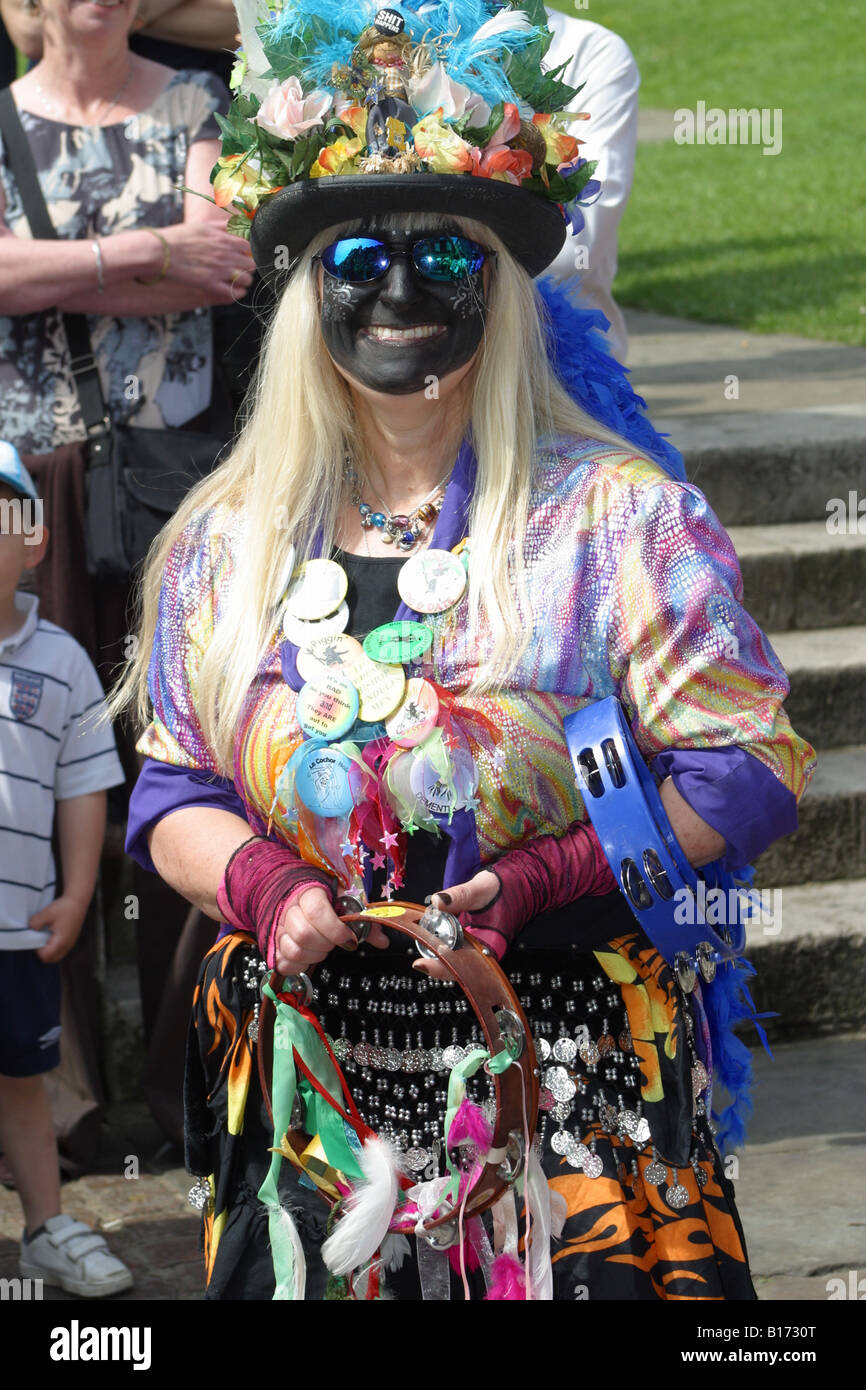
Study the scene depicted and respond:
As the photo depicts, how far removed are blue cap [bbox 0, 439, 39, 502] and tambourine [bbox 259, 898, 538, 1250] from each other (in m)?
1.54

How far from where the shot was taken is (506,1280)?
221cm

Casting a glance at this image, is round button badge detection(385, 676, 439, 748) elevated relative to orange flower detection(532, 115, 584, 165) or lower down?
lower down

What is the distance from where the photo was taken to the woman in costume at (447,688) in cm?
220

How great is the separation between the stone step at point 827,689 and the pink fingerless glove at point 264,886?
9.14 feet

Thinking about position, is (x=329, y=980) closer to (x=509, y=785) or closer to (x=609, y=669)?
(x=509, y=785)

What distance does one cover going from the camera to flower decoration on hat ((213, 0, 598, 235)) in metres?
2.24

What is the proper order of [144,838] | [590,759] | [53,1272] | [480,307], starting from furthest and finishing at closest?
[53,1272] → [144,838] → [480,307] → [590,759]

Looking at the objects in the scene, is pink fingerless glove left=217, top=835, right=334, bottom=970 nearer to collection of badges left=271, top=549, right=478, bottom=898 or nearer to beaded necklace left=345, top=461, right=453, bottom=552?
collection of badges left=271, top=549, right=478, bottom=898

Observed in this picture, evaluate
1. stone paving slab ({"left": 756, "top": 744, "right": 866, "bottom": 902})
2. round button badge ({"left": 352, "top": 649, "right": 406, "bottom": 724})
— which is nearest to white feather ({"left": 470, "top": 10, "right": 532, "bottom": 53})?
round button badge ({"left": 352, "top": 649, "right": 406, "bottom": 724})

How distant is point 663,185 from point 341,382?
11.6 m

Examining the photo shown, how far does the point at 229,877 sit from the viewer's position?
2.27 meters

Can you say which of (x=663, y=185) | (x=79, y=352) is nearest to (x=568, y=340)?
(x=79, y=352)

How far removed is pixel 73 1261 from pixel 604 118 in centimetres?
257
